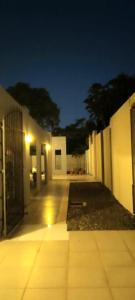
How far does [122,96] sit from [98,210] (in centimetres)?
1502

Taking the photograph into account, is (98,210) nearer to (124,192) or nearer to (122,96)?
(124,192)

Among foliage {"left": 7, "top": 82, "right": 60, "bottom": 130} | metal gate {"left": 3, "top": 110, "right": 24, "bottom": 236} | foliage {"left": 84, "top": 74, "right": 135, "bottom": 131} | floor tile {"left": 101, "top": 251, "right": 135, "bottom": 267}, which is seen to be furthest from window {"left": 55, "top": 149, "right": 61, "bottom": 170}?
floor tile {"left": 101, "top": 251, "right": 135, "bottom": 267}

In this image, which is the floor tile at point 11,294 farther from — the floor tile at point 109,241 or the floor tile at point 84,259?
the floor tile at point 109,241

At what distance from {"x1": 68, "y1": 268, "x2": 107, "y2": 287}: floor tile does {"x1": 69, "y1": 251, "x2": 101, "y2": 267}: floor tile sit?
7.6 inches

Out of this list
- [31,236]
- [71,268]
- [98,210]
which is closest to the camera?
[71,268]

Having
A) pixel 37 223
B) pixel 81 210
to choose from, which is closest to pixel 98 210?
pixel 81 210

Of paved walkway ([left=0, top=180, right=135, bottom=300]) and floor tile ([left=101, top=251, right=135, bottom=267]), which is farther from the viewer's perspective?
floor tile ([left=101, top=251, right=135, bottom=267])

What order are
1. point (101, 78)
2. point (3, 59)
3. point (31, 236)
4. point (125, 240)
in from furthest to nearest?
1. point (101, 78)
2. point (3, 59)
3. point (31, 236)
4. point (125, 240)

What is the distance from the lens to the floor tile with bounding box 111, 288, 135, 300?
3314 millimetres

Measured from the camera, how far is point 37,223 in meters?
7.18

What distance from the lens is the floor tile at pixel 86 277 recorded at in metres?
3.67

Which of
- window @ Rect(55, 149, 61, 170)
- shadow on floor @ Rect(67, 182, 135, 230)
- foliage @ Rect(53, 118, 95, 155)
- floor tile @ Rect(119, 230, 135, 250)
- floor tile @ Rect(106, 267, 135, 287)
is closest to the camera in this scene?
floor tile @ Rect(106, 267, 135, 287)

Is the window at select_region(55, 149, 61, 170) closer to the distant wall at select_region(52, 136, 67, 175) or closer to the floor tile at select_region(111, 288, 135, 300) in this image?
the distant wall at select_region(52, 136, 67, 175)

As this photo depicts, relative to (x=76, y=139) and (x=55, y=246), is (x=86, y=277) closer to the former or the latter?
(x=55, y=246)
